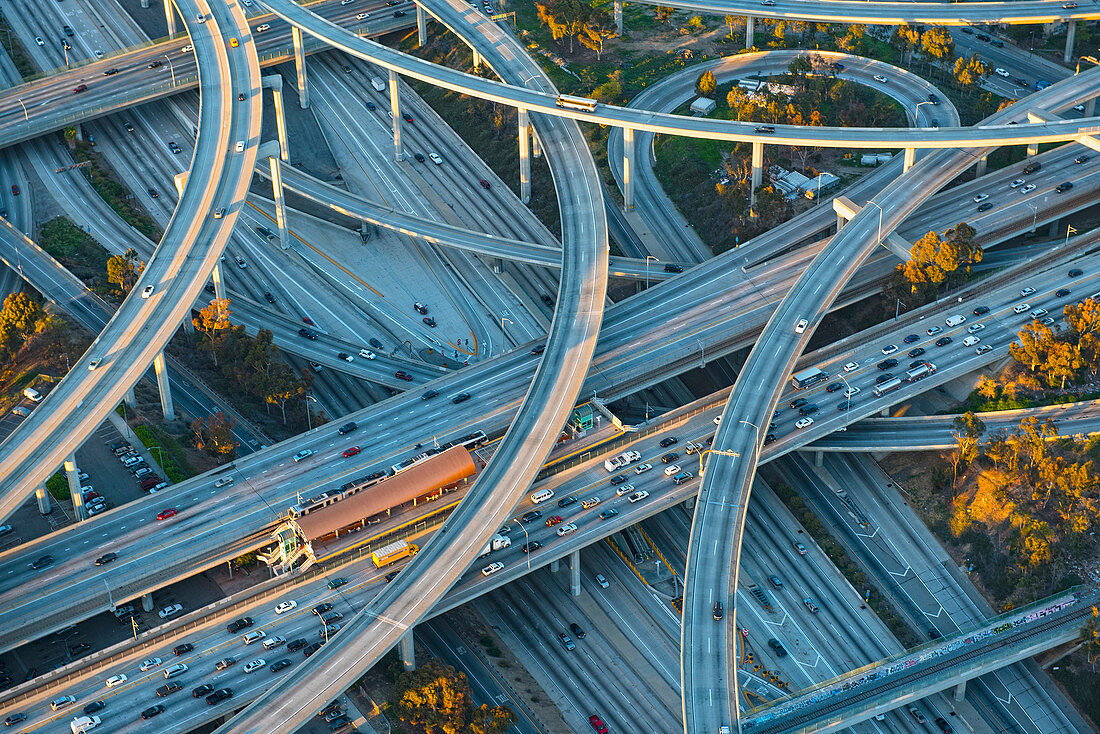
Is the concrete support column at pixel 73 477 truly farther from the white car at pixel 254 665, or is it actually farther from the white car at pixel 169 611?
the white car at pixel 254 665

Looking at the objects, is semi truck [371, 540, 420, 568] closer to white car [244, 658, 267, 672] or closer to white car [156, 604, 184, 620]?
white car [244, 658, 267, 672]

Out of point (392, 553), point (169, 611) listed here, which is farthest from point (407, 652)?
point (169, 611)

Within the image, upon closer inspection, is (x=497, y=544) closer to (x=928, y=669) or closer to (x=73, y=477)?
(x=73, y=477)

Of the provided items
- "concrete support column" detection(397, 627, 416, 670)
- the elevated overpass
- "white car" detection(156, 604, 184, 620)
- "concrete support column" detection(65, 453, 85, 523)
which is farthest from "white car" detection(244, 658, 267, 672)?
the elevated overpass

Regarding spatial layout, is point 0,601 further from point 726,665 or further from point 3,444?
point 726,665

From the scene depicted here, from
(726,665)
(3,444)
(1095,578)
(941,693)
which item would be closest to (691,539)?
(726,665)

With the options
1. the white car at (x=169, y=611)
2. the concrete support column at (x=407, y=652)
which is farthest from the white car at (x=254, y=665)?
the white car at (x=169, y=611)
